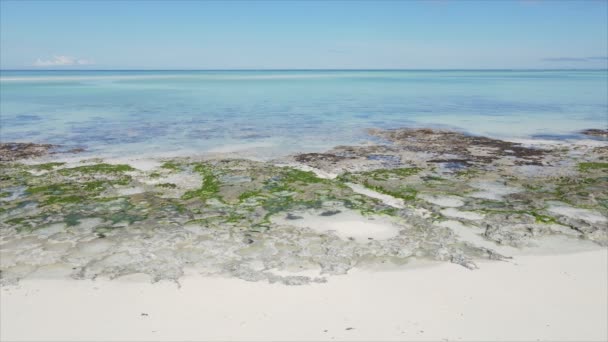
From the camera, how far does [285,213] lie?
1137cm

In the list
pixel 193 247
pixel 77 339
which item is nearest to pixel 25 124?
pixel 193 247

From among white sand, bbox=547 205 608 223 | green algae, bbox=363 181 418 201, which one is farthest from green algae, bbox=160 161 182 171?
white sand, bbox=547 205 608 223

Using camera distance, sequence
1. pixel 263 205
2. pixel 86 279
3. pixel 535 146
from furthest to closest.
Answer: pixel 535 146
pixel 263 205
pixel 86 279

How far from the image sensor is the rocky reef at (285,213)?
29.1 feet

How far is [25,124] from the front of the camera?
2883 cm

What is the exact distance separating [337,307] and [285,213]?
4.38m

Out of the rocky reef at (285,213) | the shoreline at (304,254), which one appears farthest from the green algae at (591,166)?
the shoreline at (304,254)

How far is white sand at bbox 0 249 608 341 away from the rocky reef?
48 cm

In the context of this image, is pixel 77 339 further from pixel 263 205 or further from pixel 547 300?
pixel 547 300

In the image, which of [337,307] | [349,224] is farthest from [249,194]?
[337,307]

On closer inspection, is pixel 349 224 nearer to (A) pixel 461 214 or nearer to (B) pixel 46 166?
(A) pixel 461 214

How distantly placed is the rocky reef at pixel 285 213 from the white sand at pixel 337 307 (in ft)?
1.59

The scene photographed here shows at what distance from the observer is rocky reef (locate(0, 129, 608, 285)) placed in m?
8.87

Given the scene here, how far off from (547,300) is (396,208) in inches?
186
